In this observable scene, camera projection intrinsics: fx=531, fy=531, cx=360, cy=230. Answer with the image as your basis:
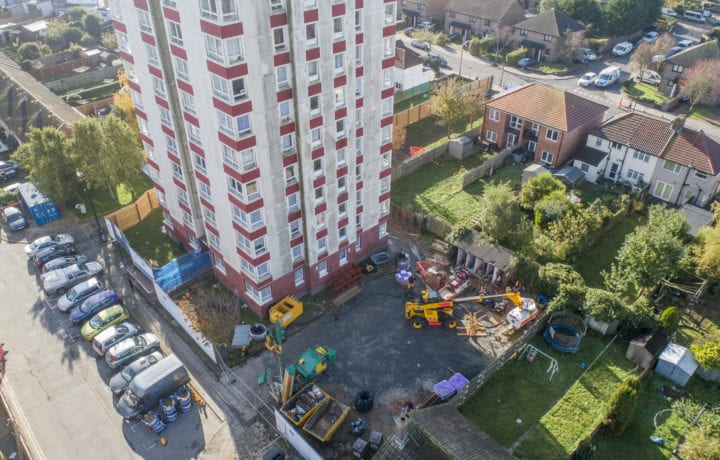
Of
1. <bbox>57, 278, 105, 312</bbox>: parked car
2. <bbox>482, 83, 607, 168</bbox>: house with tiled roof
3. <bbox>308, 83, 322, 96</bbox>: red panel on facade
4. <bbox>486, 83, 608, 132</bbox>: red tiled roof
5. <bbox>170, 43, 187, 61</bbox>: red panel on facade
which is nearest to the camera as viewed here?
<bbox>170, 43, 187, 61</bbox>: red panel on facade

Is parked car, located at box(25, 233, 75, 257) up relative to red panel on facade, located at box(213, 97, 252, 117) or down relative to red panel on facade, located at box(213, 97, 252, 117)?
down

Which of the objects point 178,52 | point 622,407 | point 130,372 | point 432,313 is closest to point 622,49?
point 432,313

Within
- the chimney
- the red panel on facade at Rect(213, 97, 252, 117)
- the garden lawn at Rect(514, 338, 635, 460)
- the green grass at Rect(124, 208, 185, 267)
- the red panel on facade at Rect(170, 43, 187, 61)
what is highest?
the red panel on facade at Rect(170, 43, 187, 61)

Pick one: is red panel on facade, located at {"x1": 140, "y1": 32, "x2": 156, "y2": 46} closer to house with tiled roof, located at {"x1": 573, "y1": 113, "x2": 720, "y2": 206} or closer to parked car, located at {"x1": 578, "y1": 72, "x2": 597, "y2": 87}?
house with tiled roof, located at {"x1": 573, "y1": 113, "x2": 720, "y2": 206}

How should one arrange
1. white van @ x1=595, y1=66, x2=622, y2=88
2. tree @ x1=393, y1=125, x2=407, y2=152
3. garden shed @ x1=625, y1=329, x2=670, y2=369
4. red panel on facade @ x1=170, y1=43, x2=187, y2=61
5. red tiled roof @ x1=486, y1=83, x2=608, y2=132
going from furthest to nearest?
white van @ x1=595, y1=66, x2=622, y2=88 < tree @ x1=393, y1=125, x2=407, y2=152 < red tiled roof @ x1=486, y1=83, x2=608, y2=132 < garden shed @ x1=625, y1=329, x2=670, y2=369 < red panel on facade @ x1=170, y1=43, x2=187, y2=61

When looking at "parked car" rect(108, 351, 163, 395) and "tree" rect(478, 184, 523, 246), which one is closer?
"parked car" rect(108, 351, 163, 395)

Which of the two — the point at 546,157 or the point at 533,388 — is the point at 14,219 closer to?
the point at 533,388

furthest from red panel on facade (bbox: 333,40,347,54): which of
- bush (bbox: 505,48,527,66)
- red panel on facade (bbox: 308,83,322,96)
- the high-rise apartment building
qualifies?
bush (bbox: 505,48,527,66)
